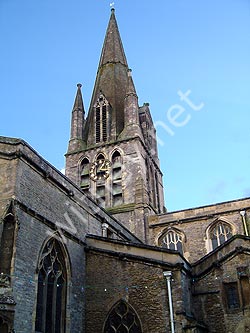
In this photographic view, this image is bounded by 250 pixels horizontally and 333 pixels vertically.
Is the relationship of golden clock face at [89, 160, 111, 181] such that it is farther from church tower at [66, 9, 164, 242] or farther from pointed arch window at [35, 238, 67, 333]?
pointed arch window at [35, 238, 67, 333]

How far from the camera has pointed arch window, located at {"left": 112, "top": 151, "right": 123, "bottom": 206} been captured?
32.9m

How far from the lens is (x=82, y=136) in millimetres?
38062

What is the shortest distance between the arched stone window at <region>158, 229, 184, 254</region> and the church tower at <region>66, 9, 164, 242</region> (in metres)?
1.44

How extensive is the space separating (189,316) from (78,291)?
4.82 metres

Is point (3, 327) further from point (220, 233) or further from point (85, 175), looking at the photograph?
point (85, 175)

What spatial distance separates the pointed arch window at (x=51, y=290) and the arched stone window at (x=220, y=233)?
43.8 feet

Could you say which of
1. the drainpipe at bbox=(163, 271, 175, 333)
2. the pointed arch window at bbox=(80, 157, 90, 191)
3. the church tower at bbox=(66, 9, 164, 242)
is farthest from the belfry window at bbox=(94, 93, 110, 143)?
the drainpipe at bbox=(163, 271, 175, 333)

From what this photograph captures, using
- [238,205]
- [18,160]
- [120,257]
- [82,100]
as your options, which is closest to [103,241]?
[120,257]

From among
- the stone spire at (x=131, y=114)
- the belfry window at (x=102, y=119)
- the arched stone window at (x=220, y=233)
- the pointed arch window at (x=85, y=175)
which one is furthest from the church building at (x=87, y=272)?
the belfry window at (x=102, y=119)

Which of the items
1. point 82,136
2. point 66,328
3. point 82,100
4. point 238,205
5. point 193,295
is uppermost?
point 82,100

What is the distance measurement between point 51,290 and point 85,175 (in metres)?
19.2

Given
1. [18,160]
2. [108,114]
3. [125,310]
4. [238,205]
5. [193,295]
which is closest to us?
[18,160]

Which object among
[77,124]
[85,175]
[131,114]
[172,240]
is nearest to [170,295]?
[172,240]

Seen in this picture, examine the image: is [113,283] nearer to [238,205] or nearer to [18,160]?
[18,160]
